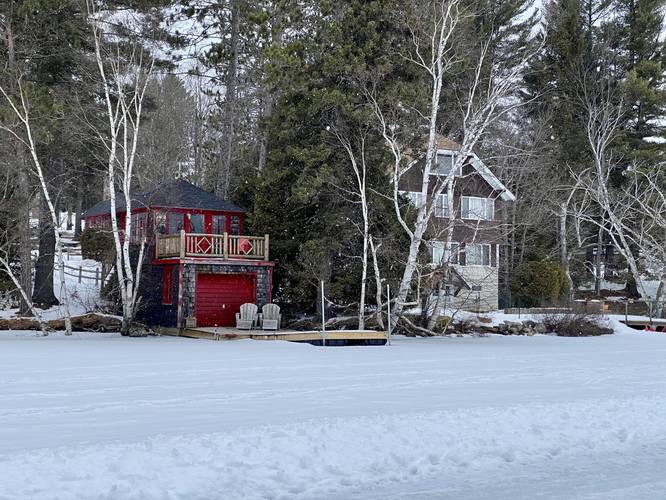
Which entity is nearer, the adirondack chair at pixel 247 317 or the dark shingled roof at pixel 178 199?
the adirondack chair at pixel 247 317

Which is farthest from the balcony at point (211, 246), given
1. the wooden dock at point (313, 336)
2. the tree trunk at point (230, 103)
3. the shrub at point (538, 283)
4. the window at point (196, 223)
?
the shrub at point (538, 283)

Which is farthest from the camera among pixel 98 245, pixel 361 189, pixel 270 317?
pixel 98 245

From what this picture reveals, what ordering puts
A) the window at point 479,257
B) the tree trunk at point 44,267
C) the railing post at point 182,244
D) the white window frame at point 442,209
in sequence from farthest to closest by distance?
the window at point 479,257 → the white window frame at point 442,209 → the tree trunk at point 44,267 → the railing post at point 182,244

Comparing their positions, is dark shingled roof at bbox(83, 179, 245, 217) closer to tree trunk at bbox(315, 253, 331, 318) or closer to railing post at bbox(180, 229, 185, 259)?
railing post at bbox(180, 229, 185, 259)

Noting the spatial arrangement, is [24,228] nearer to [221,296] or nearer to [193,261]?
[193,261]

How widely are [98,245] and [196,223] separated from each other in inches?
185

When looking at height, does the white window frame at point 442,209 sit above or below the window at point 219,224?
above

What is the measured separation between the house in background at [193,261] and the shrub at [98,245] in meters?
1.06

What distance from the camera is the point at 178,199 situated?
30375mm

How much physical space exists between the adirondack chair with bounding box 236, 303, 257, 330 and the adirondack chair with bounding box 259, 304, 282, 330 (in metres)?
0.32

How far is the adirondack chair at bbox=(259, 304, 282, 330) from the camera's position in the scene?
1105 inches

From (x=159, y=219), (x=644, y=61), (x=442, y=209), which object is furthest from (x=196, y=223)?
(x=644, y=61)

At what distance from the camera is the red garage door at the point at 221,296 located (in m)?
29.2

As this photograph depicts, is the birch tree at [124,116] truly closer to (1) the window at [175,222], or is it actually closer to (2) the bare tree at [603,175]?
(1) the window at [175,222]
